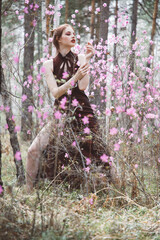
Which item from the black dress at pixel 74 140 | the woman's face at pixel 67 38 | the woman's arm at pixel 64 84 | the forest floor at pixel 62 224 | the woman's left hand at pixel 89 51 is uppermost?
the woman's face at pixel 67 38

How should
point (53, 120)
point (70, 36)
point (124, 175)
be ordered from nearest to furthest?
point (53, 120), point (124, 175), point (70, 36)

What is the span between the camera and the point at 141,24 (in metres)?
19.5

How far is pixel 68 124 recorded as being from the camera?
2963 millimetres

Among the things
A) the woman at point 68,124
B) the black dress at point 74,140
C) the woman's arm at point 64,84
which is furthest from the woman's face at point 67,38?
the woman's arm at point 64,84

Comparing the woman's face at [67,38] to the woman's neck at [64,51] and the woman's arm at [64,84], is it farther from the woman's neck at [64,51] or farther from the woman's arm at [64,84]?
the woman's arm at [64,84]

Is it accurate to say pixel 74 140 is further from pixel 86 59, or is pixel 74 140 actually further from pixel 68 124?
pixel 86 59

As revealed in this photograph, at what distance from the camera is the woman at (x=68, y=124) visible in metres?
2.84

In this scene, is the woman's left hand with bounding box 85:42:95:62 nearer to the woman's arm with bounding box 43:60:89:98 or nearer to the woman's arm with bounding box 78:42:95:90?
the woman's arm with bounding box 78:42:95:90

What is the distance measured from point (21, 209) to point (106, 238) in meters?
0.62

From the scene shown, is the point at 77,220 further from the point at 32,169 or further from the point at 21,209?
the point at 32,169

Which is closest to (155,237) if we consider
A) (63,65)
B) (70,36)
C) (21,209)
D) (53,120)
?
(21,209)

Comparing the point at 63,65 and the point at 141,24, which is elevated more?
the point at 141,24

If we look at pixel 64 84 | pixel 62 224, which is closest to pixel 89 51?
pixel 64 84

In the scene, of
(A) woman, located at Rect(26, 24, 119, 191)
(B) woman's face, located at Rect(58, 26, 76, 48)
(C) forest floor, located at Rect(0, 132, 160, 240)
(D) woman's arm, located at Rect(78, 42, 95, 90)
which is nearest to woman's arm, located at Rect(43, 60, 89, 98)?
(A) woman, located at Rect(26, 24, 119, 191)
